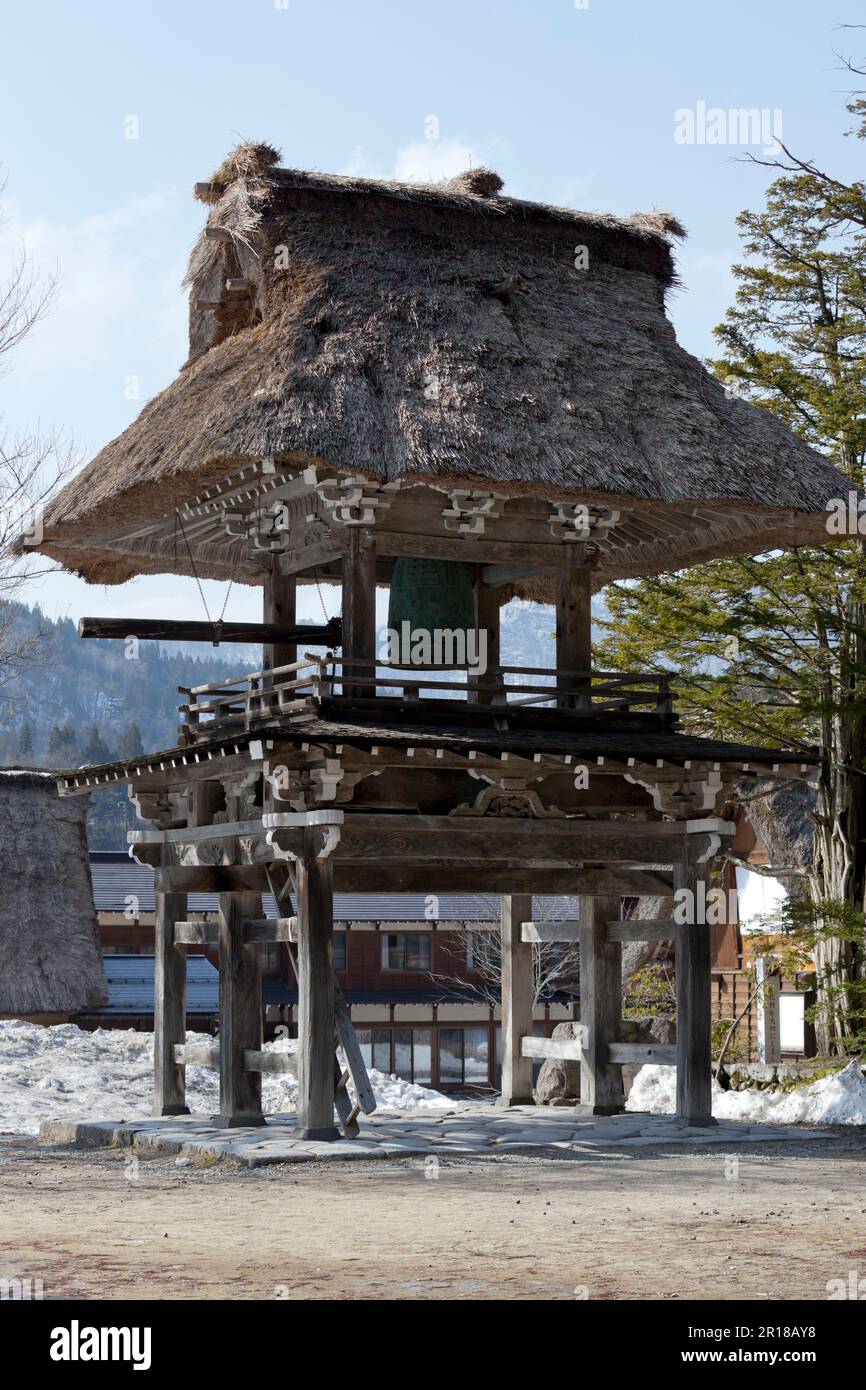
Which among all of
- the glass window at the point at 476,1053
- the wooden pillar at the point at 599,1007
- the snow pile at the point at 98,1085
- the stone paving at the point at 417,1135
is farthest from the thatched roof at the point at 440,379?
the glass window at the point at 476,1053

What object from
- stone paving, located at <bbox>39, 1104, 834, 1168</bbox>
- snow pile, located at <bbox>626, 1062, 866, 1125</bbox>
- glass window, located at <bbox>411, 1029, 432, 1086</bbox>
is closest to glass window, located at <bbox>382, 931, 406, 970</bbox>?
glass window, located at <bbox>411, 1029, 432, 1086</bbox>

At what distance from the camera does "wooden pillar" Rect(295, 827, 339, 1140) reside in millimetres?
15992

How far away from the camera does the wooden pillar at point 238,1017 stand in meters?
17.7

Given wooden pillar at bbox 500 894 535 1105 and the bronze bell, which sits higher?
the bronze bell

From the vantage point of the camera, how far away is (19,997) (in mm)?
32844

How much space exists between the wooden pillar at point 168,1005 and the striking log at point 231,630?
2779mm

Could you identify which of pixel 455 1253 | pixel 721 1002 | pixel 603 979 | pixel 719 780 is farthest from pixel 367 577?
pixel 721 1002

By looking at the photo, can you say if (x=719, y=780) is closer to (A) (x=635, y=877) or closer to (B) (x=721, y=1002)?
(A) (x=635, y=877)

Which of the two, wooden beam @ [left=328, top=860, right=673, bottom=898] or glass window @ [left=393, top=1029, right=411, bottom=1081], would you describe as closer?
wooden beam @ [left=328, top=860, right=673, bottom=898]

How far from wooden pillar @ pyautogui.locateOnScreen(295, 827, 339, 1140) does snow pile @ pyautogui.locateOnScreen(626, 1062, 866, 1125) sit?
522 cm

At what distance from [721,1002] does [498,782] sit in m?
23.5

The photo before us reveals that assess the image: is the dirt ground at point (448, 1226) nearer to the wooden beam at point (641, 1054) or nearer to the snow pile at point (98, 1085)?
the wooden beam at point (641, 1054)

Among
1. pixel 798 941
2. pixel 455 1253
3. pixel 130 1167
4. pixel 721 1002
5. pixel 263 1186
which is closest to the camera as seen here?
pixel 455 1253

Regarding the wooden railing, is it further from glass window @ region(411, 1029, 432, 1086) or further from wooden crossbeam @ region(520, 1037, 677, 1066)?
glass window @ region(411, 1029, 432, 1086)
